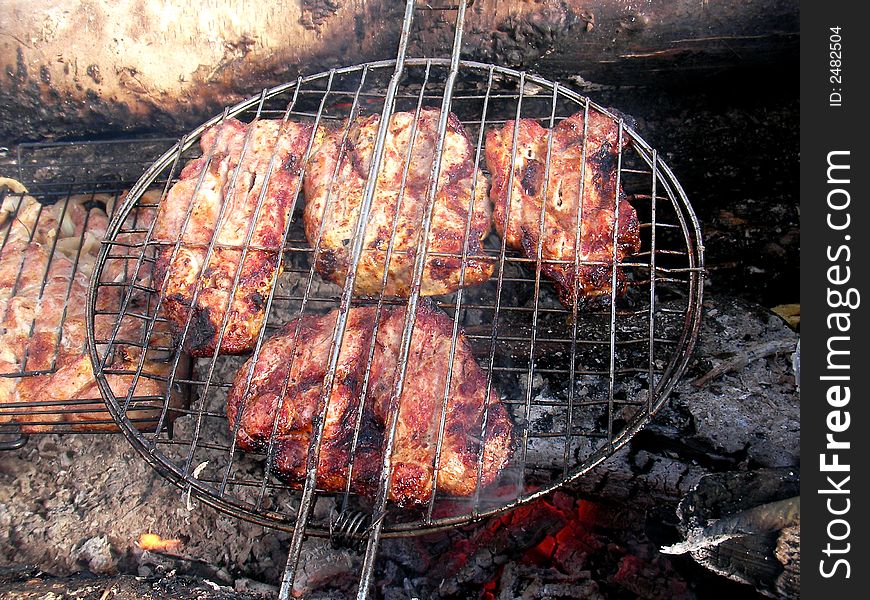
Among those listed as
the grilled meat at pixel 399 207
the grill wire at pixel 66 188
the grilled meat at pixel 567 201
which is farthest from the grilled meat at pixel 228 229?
the grilled meat at pixel 567 201

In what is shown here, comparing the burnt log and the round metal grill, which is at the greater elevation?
the burnt log

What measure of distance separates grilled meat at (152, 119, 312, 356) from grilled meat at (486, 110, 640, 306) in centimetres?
119

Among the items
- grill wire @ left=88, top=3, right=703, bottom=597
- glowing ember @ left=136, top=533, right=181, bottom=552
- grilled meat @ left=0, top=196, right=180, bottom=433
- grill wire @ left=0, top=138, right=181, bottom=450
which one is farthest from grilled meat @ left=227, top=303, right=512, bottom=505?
grill wire @ left=0, top=138, right=181, bottom=450

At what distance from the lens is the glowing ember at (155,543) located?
3.32 meters

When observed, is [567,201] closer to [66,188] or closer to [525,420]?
[525,420]

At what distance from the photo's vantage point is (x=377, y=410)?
9.23ft

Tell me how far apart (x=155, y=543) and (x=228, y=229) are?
1775 millimetres

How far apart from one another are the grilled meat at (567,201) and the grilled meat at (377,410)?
0.64m

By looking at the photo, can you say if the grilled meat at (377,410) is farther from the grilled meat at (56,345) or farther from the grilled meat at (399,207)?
the grilled meat at (56,345)

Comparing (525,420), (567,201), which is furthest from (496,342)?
(567,201)

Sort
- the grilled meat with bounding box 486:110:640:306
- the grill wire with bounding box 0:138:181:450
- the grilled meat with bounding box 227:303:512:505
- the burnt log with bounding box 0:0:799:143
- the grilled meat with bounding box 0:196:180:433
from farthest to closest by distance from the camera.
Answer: the grill wire with bounding box 0:138:181:450 < the burnt log with bounding box 0:0:799:143 < the grilled meat with bounding box 0:196:180:433 < the grilled meat with bounding box 486:110:640:306 < the grilled meat with bounding box 227:303:512:505

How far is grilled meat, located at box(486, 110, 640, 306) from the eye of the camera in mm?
3078

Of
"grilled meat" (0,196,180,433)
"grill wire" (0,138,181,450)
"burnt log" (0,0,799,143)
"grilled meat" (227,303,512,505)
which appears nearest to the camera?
"grilled meat" (227,303,512,505)

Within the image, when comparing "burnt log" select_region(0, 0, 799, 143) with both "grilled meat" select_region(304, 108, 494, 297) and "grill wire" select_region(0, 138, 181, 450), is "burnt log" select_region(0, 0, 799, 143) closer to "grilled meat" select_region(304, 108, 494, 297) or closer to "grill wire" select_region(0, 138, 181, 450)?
"grill wire" select_region(0, 138, 181, 450)
